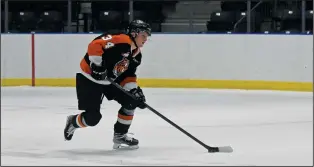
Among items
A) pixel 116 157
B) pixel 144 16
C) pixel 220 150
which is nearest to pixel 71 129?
pixel 116 157

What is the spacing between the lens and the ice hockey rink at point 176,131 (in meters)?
4.46

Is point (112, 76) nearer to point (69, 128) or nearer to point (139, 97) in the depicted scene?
point (139, 97)

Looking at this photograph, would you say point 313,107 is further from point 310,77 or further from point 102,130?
point 102,130

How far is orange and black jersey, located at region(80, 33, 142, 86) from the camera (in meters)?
4.67

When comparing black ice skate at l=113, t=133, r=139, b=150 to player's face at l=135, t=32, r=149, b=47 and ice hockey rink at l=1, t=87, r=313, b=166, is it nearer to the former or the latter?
ice hockey rink at l=1, t=87, r=313, b=166

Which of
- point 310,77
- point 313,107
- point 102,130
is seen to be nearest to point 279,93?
point 310,77

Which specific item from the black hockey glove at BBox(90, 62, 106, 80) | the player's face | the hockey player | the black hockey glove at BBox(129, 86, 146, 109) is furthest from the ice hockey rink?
the player's face

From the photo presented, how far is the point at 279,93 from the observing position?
962cm

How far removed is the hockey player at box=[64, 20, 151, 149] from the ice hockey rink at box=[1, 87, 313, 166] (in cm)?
18

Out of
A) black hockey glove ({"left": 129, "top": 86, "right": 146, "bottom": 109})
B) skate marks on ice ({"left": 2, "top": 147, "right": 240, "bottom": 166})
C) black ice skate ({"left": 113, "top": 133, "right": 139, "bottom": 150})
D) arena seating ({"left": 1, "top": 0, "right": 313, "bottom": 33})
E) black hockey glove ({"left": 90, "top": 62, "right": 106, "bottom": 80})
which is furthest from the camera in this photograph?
arena seating ({"left": 1, "top": 0, "right": 313, "bottom": 33})

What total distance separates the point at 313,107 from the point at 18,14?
6.68 metres

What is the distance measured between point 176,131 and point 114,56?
133 centimetres

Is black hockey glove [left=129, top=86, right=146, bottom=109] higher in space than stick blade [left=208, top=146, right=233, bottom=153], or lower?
higher

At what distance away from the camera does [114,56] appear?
15.5 feet
